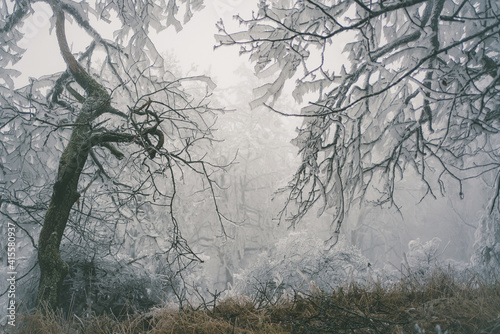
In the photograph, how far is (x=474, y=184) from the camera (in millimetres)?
→ 26109

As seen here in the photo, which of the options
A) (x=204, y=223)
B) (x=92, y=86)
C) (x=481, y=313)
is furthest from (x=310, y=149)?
(x=204, y=223)

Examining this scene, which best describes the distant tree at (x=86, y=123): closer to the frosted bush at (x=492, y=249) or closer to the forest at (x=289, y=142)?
the forest at (x=289, y=142)

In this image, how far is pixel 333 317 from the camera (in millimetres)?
1632

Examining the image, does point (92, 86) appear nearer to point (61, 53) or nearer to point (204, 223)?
point (61, 53)

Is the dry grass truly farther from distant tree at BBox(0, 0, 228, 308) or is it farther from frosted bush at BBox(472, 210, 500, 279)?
frosted bush at BBox(472, 210, 500, 279)

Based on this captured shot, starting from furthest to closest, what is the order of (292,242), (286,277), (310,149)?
(292,242) < (286,277) < (310,149)

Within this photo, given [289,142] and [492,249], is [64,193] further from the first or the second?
[492,249]

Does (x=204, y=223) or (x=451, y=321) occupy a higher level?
(x=204, y=223)

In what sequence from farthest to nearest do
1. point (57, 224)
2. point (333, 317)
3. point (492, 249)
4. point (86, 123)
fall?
1. point (492, 249)
2. point (57, 224)
3. point (86, 123)
4. point (333, 317)

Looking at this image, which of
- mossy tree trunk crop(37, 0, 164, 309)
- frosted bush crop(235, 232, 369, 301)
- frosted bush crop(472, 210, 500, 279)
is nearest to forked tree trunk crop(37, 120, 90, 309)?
mossy tree trunk crop(37, 0, 164, 309)

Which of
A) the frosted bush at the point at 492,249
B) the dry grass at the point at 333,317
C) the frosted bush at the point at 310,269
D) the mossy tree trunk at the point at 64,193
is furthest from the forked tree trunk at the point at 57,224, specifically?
the frosted bush at the point at 492,249

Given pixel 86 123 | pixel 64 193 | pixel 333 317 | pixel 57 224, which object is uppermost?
pixel 86 123

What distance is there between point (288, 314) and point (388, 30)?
3.40 metres

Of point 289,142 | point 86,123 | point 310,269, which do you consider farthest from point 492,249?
point 86,123
